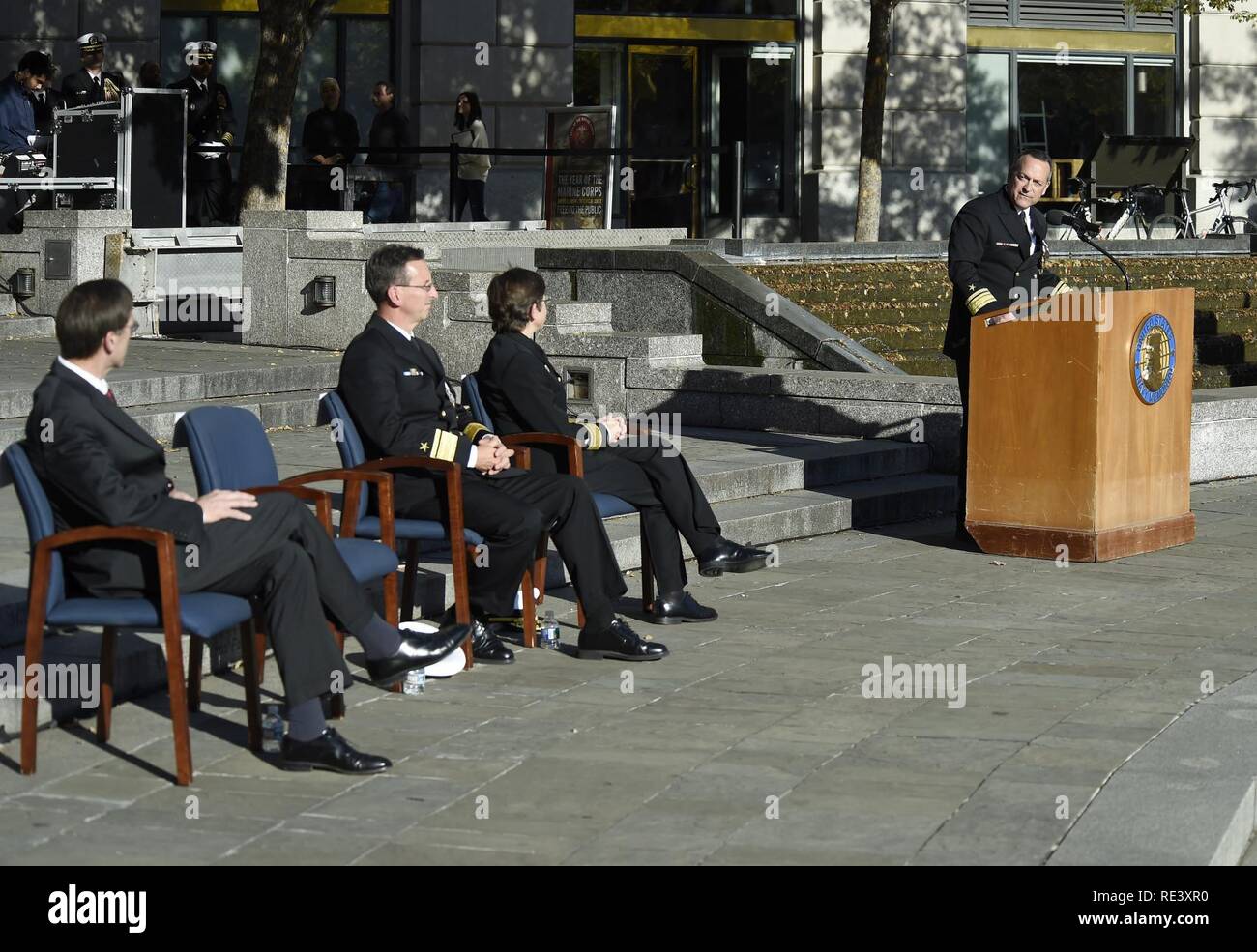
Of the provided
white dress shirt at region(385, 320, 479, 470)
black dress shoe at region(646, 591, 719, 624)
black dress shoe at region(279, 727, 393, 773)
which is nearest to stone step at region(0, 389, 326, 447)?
white dress shirt at region(385, 320, 479, 470)

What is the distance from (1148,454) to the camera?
10266 millimetres

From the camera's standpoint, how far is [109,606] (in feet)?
19.2

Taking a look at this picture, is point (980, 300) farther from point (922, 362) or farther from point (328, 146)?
point (328, 146)

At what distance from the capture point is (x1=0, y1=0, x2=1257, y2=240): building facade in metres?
24.1

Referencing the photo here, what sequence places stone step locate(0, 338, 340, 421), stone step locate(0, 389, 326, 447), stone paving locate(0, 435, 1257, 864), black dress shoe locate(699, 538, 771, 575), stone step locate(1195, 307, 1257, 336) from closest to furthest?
1. stone paving locate(0, 435, 1257, 864)
2. black dress shoe locate(699, 538, 771, 575)
3. stone step locate(0, 389, 326, 447)
4. stone step locate(0, 338, 340, 421)
5. stone step locate(1195, 307, 1257, 336)

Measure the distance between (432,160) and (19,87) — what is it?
26.0ft

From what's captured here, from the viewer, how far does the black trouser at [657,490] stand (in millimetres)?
8266

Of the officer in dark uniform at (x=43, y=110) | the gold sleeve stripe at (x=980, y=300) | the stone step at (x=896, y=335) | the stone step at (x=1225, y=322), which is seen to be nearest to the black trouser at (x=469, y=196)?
the officer in dark uniform at (x=43, y=110)

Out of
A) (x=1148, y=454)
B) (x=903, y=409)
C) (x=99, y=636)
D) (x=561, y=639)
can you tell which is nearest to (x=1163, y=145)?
(x=903, y=409)

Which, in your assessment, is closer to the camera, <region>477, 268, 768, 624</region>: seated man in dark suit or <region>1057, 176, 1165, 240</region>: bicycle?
<region>477, 268, 768, 624</region>: seated man in dark suit

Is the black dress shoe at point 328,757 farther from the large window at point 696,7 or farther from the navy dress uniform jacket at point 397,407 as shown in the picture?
the large window at point 696,7

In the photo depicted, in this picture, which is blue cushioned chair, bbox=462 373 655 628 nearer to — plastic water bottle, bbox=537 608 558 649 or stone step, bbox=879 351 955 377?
plastic water bottle, bbox=537 608 558 649

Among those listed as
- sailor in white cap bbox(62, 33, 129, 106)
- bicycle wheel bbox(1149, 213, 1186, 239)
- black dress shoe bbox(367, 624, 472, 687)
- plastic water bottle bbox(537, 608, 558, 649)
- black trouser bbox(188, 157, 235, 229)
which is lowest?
plastic water bottle bbox(537, 608, 558, 649)
